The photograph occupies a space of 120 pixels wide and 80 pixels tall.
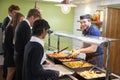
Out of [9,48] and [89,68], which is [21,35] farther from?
[89,68]

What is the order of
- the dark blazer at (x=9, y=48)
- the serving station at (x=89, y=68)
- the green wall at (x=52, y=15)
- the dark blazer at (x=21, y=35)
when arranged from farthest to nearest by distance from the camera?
the green wall at (x=52, y=15), the dark blazer at (x=9, y=48), the dark blazer at (x=21, y=35), the serving station at (x=89, y=68)

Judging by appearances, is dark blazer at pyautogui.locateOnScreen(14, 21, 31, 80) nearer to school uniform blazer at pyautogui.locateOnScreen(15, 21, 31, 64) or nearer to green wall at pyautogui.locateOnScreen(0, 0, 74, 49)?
school uniform blazer at pyautogui.locateOnScreen(15, 21, 31, 64)

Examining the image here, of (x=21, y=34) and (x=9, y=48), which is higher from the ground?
(x=21, y=34)

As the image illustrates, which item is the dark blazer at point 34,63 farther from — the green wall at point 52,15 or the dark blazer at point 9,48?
the green wall at point 52,15

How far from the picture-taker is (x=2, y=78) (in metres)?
3.36

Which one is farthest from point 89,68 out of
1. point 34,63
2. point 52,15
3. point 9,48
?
point 52,15

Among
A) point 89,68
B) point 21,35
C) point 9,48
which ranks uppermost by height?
point 21,35

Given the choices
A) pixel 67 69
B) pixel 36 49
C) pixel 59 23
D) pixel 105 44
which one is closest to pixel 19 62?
pixel 67 69

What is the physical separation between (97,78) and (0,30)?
2495 millimetres

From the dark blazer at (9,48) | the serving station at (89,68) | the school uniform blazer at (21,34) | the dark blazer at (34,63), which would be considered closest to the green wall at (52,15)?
the dark blazer at (9,48)

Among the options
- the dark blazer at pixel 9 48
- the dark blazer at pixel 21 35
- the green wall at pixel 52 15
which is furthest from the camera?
the green wall at pixel 52 15

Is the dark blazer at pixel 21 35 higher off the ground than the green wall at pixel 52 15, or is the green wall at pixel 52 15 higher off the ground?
the green wall at pixel 52 15

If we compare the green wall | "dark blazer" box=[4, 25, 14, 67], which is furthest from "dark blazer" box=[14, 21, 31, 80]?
the green wall

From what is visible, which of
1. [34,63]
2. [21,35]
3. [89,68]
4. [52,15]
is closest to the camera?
[34,63]
